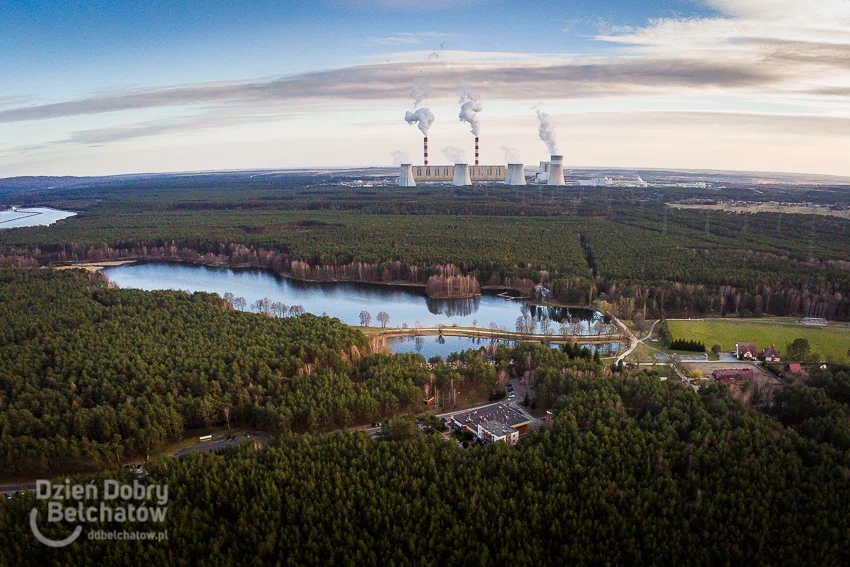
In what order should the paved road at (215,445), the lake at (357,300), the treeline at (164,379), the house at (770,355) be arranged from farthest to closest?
1. the lake at (357,300)
2. the house at (770,355)
3. the paved road at (215,445)
4. the treeline at (164,379)

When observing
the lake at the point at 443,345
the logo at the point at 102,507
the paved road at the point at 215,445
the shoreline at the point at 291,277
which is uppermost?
the shoreline at the point at 291,277

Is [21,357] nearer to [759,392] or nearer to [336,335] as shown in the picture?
[336,335]

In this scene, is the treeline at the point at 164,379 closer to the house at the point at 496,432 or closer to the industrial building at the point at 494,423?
the industrial building at the point at 494,423

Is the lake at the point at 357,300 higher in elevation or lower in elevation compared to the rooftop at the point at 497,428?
higher

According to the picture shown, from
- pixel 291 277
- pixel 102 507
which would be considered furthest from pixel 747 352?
pixel 291 277

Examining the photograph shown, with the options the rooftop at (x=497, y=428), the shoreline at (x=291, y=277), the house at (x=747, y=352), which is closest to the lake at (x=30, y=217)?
the shoreline at (x=291, y=277)

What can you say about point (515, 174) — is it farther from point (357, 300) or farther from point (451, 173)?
point (357, 300)
